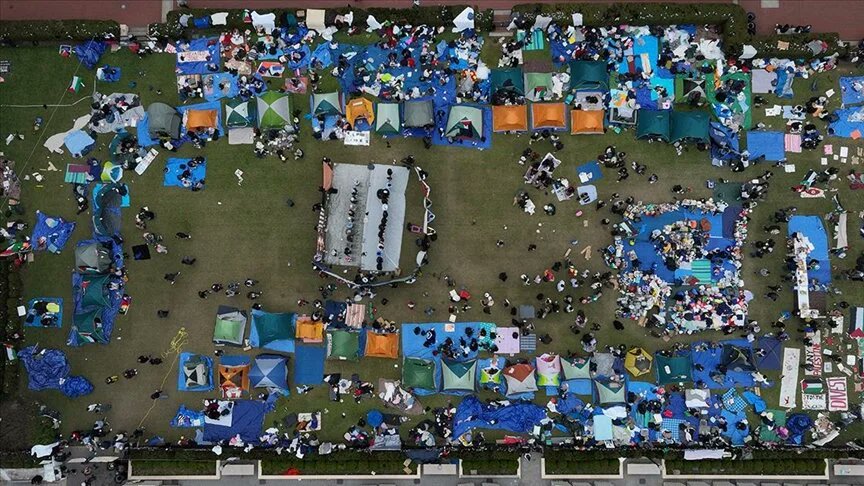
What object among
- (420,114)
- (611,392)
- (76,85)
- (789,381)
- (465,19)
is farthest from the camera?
(76,85)

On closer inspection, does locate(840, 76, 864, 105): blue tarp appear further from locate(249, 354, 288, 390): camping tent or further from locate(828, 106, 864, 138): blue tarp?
locate(249, 354, 288, 390): camping tent

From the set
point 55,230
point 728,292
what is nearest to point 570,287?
point 728,292

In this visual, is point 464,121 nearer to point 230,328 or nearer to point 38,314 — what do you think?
point 230,328

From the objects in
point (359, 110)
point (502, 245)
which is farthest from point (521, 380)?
point (359, 110)

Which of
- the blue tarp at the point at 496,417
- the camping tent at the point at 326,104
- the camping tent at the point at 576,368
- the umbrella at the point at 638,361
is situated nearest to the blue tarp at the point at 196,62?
the camping tent at the point at 326,104

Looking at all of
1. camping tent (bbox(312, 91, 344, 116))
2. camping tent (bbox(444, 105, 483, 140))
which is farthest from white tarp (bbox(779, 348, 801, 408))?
camping tent (bbox(312, 91, 344, 116))

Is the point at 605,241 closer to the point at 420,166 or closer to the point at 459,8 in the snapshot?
the point at 420,166
